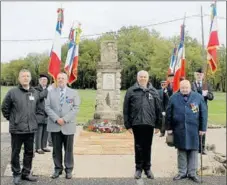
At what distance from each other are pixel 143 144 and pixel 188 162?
79cm

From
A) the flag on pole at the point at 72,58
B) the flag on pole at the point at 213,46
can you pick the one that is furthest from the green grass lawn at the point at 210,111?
the flag on pole at the point at 213,46

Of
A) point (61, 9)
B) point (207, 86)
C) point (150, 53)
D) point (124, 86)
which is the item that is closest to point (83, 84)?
point (124, 86)

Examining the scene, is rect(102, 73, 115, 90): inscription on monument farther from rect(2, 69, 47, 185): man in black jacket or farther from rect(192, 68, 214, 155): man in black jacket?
rect(2, 69, 47, 185): man in black jacket

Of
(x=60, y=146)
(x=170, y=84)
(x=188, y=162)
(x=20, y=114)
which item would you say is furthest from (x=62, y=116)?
(x=170, y=84)

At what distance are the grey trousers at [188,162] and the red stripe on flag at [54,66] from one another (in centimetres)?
437

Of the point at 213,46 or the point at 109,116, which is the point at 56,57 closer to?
the point at 213,46

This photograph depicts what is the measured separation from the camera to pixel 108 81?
14.8m

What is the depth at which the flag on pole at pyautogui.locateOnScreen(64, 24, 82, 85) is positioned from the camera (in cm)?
1314

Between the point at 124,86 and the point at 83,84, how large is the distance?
6.24 m

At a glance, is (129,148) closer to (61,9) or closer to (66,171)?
(66,171)

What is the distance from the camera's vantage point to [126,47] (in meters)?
59.4

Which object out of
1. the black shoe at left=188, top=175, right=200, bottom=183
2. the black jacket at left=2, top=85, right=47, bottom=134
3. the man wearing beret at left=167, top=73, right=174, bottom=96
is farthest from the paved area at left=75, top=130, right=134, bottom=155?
the black jacket at left=2, top=85, right=47, bottom=134

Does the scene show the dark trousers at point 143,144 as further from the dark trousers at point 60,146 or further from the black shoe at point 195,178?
the dark trousers at point 60,146

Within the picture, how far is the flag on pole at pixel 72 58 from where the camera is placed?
13141 mm
